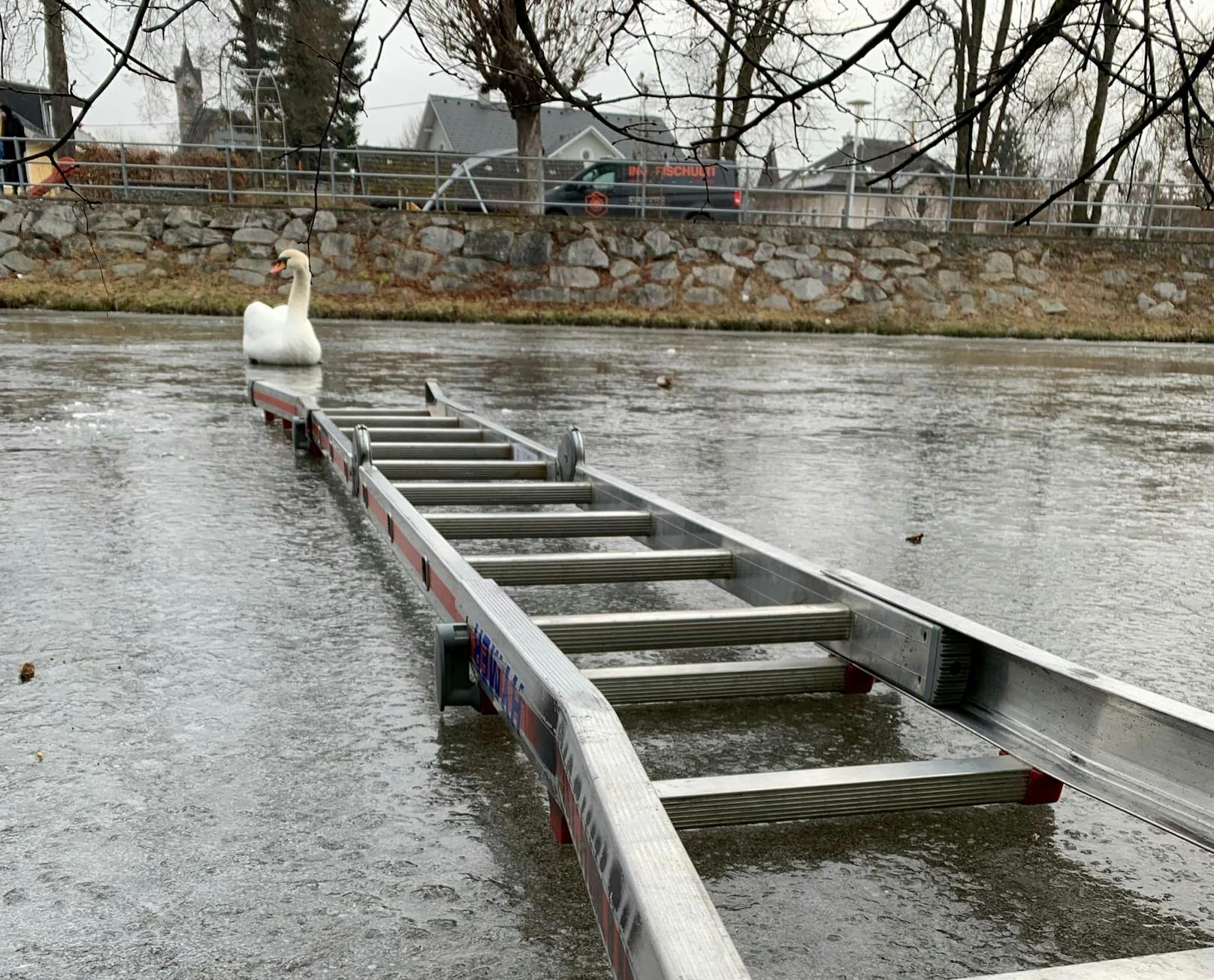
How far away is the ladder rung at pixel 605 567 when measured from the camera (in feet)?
8.95

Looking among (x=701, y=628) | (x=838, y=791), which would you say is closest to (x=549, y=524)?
(x=701, y=628)

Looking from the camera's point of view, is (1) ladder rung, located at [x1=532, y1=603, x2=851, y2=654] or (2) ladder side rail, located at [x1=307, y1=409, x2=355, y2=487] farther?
(2) ladder side rail, located at [x1=307, y1=409, x2=355, y2=487]

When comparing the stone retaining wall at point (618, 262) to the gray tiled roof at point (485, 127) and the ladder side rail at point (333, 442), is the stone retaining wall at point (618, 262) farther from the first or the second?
the gray tiled roof at point (485, 127)

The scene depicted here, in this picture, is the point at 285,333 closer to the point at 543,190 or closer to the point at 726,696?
the point at 726,696

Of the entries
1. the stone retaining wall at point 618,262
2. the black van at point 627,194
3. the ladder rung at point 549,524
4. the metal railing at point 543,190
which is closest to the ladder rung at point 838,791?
the ladder rung at point 549,524

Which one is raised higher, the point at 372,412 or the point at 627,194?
the point at 627,194

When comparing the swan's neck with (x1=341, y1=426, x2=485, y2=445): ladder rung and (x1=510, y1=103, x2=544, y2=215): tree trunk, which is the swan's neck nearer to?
(x1=341, y1=426, x2=485, y2=445): ladder rung

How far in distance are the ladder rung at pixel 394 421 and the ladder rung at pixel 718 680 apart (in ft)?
10.00

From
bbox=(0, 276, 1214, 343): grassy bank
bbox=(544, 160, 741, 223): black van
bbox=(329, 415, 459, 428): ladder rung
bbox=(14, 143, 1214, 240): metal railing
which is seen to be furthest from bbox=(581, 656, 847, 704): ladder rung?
bbox=(544, 160, 741, 223): black van

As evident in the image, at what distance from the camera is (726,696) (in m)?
2.28

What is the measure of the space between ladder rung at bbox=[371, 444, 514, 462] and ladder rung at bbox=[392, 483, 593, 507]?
1.75 ft

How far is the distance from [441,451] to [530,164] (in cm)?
1468

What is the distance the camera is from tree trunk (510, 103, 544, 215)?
17766 millimetres

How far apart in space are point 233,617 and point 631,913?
77.0 inches
